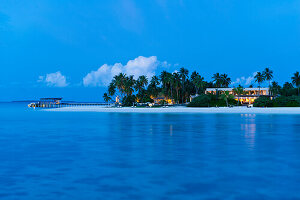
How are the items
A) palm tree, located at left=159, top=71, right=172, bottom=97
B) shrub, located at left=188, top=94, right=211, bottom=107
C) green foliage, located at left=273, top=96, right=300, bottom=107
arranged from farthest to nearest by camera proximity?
palm tree, located at left=159, top=71, right=172, bottom=97 < shrub, located at left=188, top=94, right=211, bottom=107 < green foliage, located at left=273, top=96, right=300, bottom=107

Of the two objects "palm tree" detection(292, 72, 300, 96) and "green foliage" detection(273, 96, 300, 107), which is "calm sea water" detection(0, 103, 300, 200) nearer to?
"green foliage" detection(273, 96, 300, 107)

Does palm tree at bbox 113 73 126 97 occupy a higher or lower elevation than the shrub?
higher

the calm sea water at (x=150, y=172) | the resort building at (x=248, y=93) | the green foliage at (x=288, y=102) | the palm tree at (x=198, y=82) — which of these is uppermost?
the palm tree at (x=198, y=82)

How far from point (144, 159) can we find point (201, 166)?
135 inches

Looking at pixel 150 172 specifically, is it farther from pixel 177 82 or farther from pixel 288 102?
pixel 177 82

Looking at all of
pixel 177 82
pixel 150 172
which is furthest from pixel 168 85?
pixel 150 172

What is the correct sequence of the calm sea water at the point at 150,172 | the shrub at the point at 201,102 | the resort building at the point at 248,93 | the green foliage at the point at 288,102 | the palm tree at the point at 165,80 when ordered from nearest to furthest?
1. the calm sea water at the point at 150,172
2. the green foliage at the point at 288,102
3. the shrub at the point at 201,102
4. the resort building at the point at 248,93
5. the palm tree at the point at 165,80

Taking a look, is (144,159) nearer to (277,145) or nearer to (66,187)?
(66,187)

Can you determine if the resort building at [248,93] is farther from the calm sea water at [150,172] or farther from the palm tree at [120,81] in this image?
the calm sea water at [150,172]

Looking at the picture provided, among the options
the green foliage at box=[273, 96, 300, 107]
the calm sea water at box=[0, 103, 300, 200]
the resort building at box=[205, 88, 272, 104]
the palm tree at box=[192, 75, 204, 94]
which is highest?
the palm tree at box=[192, 75, 204, 94]

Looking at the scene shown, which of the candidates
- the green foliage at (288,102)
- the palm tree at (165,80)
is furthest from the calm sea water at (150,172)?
the palm tree at (165,80)

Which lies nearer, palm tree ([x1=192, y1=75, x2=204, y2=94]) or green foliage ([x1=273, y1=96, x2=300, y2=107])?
green foliage ([x1=273, y1=96, x2=300, y2=107])

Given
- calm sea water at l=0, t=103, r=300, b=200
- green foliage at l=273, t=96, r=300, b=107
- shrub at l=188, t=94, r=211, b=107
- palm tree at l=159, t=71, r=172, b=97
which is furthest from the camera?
palm tree at l=159, t=71, r=172, b=97

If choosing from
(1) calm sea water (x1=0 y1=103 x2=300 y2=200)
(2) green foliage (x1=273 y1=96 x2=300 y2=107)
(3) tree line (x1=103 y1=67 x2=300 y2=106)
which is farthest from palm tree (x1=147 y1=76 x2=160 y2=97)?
(1) calm sea water (x1=0 y1=103 x2=300 y2=200)
